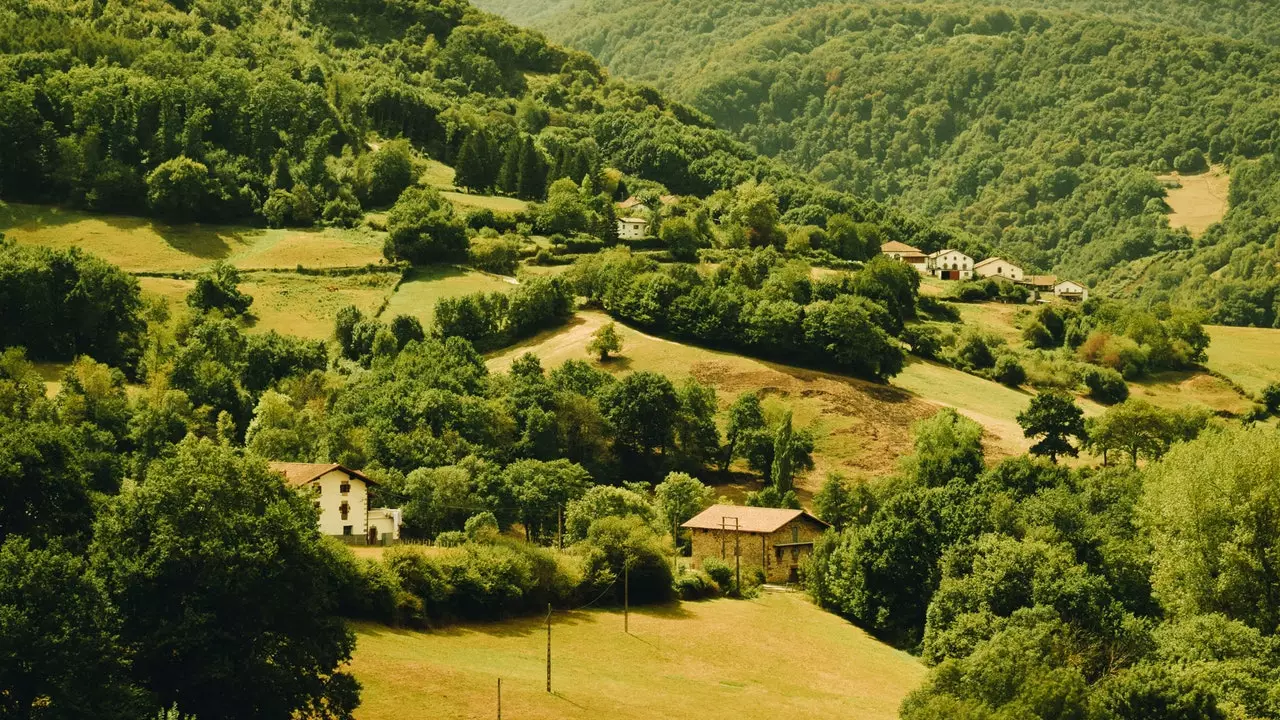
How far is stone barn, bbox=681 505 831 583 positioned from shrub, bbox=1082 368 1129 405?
42.8 m

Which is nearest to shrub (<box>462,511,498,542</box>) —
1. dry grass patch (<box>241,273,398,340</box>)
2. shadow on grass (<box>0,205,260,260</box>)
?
dry grass patch (<box>241,273,398,340</box>)

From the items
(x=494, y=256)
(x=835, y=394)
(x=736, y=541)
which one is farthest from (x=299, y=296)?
(x=736, y=541)

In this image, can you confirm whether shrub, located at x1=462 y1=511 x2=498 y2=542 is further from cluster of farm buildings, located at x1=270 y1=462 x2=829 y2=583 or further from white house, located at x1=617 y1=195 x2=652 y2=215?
white house, located at x1=617 y1=195 x2=652 y2=215

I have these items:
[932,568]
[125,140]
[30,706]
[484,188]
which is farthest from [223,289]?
[30,706]

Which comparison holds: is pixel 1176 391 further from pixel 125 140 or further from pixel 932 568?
pixel 125 140

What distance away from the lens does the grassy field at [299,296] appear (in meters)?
101

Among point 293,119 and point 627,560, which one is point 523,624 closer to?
point 627,560

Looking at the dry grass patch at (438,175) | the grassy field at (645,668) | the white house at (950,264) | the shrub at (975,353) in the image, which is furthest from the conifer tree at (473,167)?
the grassy field at (645,668)

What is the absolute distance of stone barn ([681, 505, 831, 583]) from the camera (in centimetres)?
7062

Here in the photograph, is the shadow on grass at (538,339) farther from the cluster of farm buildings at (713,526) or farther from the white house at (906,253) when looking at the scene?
the white house at (906,253)

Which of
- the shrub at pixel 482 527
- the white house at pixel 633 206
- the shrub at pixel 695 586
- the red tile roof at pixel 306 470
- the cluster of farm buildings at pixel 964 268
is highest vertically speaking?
the white house at pixel 633 206

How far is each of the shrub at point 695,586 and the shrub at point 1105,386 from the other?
171 feet

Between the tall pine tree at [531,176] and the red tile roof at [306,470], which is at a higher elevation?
the tall pine tree at [531,176]

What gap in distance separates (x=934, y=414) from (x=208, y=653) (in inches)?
2633
